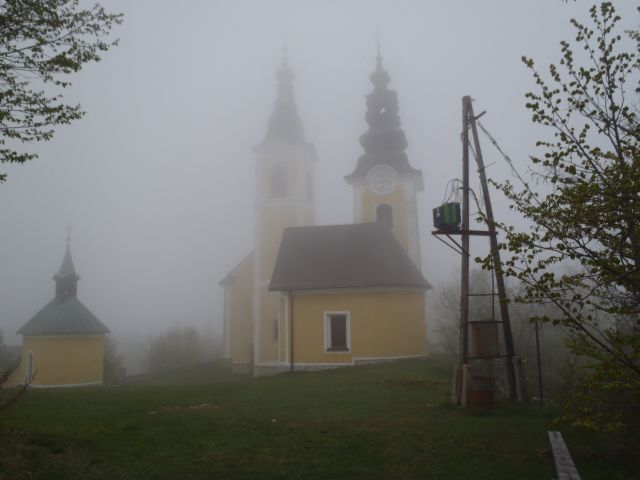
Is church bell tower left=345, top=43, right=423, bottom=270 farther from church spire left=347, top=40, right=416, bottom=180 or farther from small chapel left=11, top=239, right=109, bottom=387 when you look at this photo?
small chapel left=11, top=239, right=109, bottom=387

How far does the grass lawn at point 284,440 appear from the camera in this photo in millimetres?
7926

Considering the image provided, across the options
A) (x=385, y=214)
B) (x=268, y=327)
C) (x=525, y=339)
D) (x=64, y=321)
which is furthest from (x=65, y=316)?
(x=525, y=339)

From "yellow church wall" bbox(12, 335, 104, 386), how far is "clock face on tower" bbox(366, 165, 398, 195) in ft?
63.1

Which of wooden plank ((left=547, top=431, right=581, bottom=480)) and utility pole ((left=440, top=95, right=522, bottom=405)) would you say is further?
utility pole ((left=440, top=95, right=522, bottom=405))

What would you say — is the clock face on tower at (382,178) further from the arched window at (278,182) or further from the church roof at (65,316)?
the church roof at (65,316)

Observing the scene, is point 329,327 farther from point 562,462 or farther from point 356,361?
point 562,462

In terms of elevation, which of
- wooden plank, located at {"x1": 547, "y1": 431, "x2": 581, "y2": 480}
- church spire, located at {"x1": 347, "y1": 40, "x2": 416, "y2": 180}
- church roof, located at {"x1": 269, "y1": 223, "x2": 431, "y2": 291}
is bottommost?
wooden plank, located at {"x1": 547, "y1": 431, "x2": 581, "y2": 480}

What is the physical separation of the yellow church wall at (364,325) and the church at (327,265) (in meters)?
0.05

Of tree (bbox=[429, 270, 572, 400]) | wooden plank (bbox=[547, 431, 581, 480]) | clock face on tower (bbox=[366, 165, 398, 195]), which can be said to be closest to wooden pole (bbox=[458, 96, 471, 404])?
tree (bbox=[429, 270, 572, 400])

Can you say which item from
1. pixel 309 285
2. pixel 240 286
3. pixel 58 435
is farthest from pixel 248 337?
pixel 58 435

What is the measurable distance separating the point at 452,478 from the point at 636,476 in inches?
99.5

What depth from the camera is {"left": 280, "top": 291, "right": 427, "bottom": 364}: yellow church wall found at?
24562mm

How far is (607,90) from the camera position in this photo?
644cm

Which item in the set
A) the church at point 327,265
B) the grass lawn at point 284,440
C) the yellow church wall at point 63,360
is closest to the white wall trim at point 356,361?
the church at point 327,265
